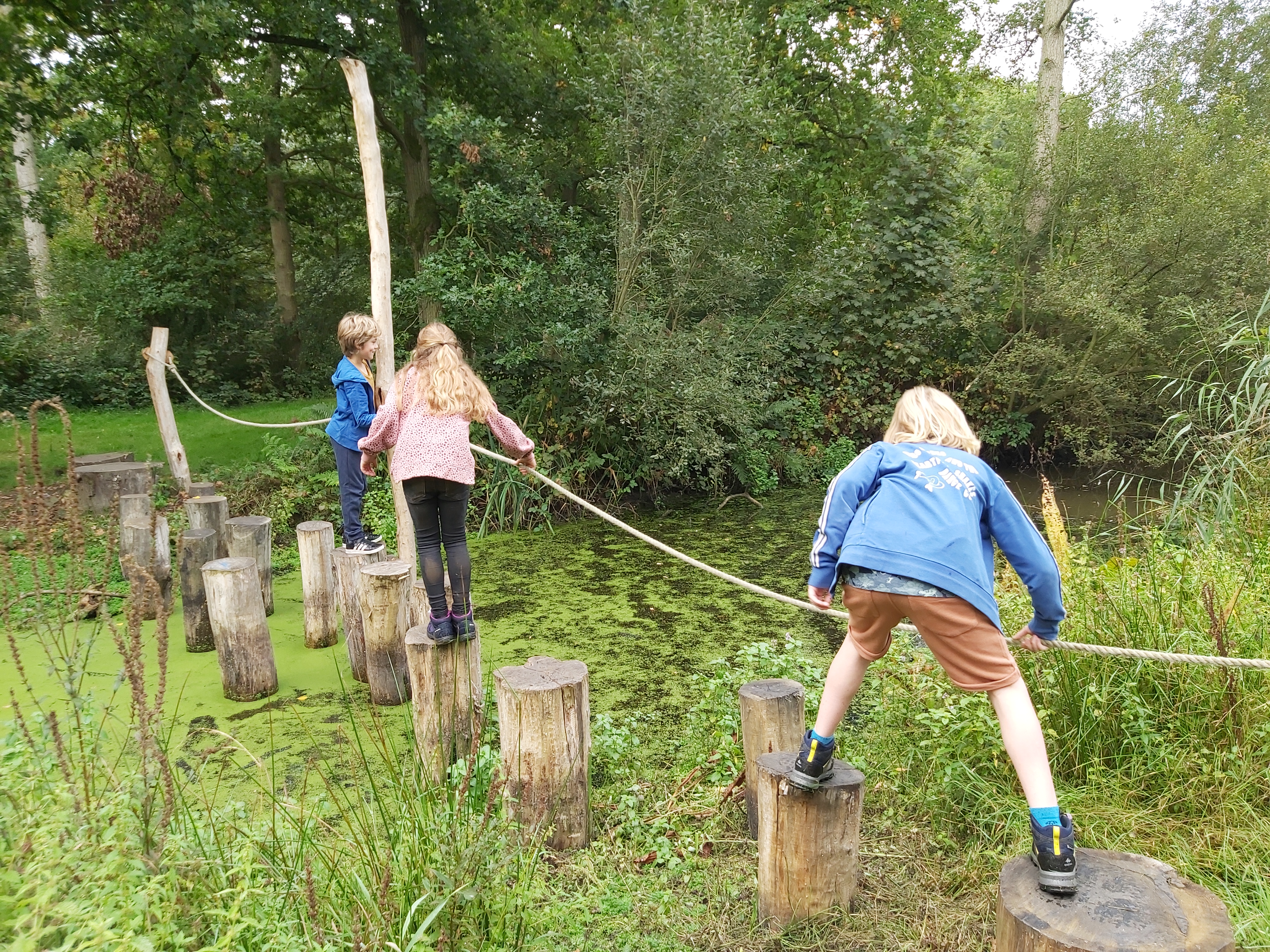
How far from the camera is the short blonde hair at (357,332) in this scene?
513 centimetres

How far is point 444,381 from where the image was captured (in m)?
3.71

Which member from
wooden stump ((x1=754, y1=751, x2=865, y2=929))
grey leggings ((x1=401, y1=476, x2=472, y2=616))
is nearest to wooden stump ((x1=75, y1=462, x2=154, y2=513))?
grey leggings ((x1=401, y1=476, x2=472, y2=616))

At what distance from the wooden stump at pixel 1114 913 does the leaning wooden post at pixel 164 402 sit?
705 centimetres

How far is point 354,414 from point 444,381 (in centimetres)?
181

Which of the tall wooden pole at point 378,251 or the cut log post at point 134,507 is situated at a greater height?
the tall wooden pole at point 378,251

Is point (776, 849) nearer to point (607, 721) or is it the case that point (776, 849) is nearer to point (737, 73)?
point (607, 721)

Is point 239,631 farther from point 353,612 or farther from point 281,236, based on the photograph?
point 281,236

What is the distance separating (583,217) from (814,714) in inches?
296

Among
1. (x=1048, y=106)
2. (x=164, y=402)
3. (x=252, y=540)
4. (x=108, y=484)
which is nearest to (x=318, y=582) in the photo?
(x=252, y=540)

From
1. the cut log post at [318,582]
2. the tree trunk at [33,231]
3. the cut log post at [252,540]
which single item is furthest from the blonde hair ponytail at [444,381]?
the tree trunk at [33,231]

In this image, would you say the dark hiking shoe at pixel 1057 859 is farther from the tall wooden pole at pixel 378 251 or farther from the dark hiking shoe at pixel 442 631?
the tall wooden pole at pixel 378 251

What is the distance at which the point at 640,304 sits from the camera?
356 inches

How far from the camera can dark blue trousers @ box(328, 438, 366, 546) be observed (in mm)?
5438

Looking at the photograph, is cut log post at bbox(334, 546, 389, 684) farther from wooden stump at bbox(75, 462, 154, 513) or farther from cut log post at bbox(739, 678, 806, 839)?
wooden stump at bbox(75, 462, 154, 513)
